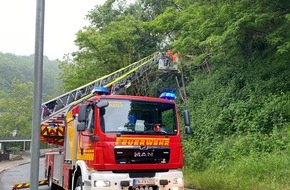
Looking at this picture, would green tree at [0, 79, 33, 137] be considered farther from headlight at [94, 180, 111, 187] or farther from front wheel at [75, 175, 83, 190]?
headlight at [94, 180, 111, 187]

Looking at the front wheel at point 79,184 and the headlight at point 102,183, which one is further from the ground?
the headlight at point 102,183

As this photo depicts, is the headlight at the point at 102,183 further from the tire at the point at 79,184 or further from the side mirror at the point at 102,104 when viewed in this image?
the side mirror at the point at 102,104

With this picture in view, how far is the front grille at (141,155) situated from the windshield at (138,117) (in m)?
0.39

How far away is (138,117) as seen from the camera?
865cm

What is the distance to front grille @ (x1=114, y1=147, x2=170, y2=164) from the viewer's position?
8133 millimetres

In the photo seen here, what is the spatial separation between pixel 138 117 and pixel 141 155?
874 millimetres

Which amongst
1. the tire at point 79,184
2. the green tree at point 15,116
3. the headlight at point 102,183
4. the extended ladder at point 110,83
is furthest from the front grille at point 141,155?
the green tree at point 15,116

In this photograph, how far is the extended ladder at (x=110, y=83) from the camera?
18859mm

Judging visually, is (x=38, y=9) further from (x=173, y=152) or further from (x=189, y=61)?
(x=189, y=61)

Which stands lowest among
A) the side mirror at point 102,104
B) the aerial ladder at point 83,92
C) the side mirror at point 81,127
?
the side mirror at point 81,127

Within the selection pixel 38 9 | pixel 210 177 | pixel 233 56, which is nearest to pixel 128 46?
pixel 233 56

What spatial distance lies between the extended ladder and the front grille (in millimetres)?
10026

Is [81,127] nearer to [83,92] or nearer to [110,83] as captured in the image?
[83,92]

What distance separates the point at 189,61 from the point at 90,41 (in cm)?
751
